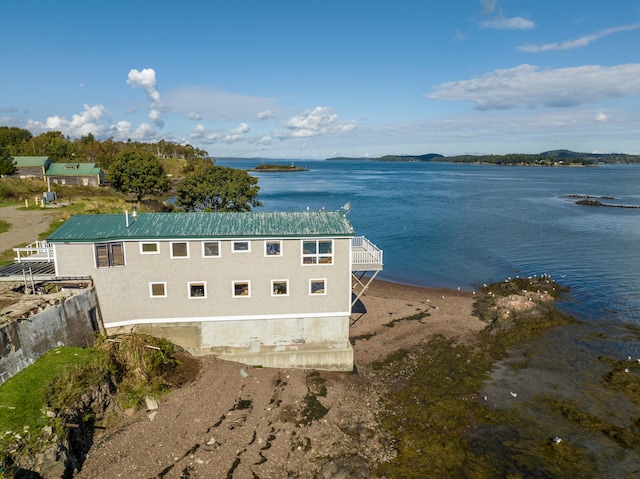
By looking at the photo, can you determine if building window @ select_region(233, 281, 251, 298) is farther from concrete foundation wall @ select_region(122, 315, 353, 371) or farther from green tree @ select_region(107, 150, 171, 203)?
green tree @ select_region(107, 150, 171, 203)

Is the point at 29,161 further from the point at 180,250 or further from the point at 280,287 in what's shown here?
the point at 280,287

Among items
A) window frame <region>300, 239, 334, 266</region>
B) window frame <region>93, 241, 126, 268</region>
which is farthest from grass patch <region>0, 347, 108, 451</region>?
window frame <region>300, 239, 334, 266</region>

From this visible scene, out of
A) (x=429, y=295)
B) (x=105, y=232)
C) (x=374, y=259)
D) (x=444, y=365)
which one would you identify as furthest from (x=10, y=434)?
(x=429, y=295)

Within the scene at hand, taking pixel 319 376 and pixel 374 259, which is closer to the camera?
pixel 319 376

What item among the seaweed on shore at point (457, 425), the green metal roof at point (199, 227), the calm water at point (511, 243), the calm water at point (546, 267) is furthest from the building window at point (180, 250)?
the calm water at point (511, 243)

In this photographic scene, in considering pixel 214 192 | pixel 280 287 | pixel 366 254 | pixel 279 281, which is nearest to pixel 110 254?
pixel 279 281

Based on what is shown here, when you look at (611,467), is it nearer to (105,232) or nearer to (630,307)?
(630,307)
